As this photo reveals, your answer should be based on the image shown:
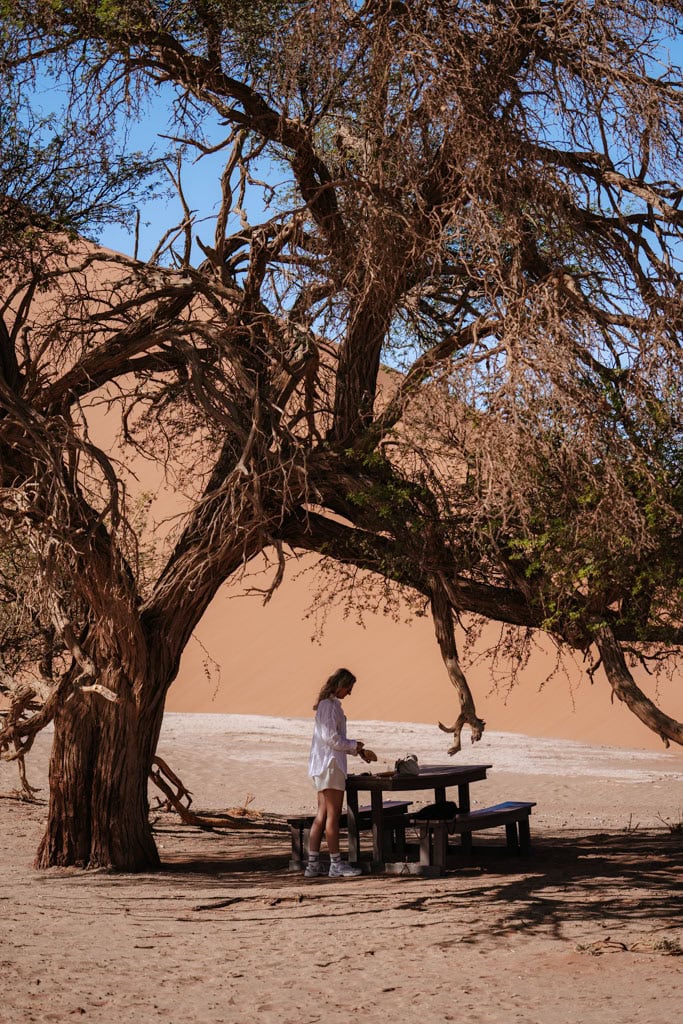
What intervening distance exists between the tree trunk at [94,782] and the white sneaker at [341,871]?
1.56 meters

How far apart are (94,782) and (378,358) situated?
3.84 meters

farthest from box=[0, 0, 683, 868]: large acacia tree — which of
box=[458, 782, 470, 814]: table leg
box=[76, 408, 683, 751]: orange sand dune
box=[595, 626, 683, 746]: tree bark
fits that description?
box=[76, 408, 683, 751]: orange sand dune

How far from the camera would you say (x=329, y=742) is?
28.9ft

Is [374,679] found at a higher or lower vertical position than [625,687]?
higher

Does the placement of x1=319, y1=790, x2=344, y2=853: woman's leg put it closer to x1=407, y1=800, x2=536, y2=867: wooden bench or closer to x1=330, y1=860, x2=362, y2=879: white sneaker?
x1=330, y1=860, x2=362, y2=879: white sneaker

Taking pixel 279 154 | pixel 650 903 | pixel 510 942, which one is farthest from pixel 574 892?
pixel 279 154

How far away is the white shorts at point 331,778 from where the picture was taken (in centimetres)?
877

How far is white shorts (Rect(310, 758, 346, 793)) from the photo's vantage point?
8766mm

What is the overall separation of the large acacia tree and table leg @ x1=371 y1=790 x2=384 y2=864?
108 cm

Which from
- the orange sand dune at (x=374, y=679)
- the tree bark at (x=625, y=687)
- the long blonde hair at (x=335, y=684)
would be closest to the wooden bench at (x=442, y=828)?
the long blonde hair at (x=335, y=684)

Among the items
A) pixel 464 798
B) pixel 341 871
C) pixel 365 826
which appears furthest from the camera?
pixel 464 798

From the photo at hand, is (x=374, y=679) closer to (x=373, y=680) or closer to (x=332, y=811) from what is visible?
(x=373, y=680)

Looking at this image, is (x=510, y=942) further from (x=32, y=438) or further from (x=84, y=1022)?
(x=32, y=438)

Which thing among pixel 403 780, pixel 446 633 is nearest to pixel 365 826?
pixel 403 780
